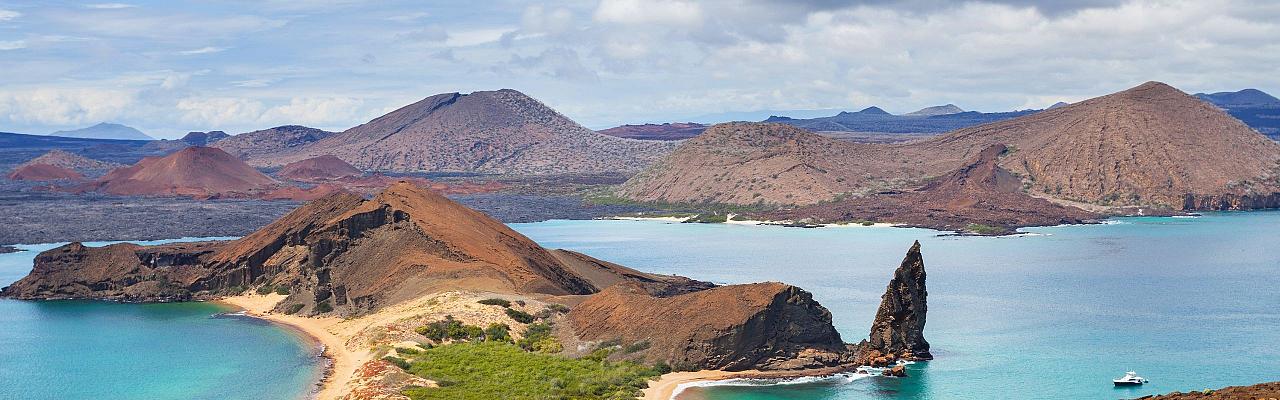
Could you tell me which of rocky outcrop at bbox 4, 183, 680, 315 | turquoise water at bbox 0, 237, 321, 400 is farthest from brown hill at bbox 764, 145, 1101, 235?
turquoise water at bbox 0, 237, 321, 400

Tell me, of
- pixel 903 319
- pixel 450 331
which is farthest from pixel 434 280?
pixel 903 319

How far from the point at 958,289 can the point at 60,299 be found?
218ft

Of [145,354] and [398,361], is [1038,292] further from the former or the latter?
[145,354]

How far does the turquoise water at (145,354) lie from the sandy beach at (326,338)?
103 cm

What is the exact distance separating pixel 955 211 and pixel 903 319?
385 ft

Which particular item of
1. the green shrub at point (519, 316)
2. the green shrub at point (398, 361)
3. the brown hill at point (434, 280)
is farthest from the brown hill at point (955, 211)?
the green shrub at point (398, 361)

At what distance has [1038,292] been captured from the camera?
3807 inches

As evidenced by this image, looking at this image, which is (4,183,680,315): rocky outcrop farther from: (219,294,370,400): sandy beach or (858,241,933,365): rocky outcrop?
(858,241,933,365): rocky outcrop

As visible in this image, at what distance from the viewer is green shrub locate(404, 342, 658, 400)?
5397 cm

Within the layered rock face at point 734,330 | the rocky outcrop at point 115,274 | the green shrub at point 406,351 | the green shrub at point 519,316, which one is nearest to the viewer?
the layered rock face at point 734,330

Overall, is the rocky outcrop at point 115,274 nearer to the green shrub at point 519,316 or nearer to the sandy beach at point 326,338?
the sandy beach at point 326,338

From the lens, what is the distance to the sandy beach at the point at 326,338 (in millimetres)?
58312

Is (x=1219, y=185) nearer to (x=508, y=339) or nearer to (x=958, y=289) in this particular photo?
(x=958, y=289)

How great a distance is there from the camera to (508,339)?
213ft
